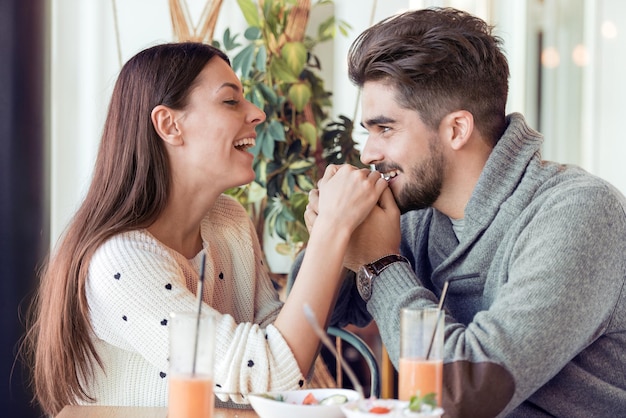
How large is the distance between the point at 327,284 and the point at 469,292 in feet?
1.14

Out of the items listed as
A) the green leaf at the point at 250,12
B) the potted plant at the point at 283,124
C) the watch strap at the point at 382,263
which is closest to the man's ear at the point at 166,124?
the watch strap at the point at 382,263

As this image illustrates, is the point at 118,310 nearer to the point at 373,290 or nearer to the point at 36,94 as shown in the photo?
the point at 373,290

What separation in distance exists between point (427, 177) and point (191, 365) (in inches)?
38.5

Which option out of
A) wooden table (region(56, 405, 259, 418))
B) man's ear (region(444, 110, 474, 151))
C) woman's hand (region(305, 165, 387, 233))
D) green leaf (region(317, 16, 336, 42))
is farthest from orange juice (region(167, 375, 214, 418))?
green leaf (region(317, 16, 336, 42))

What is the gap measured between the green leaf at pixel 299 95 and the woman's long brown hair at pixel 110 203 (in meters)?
1.42

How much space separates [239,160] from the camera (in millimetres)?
2258

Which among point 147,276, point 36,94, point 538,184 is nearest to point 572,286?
point 538,184

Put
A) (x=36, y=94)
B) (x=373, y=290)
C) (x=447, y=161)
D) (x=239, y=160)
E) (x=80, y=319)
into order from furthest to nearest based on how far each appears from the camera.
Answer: (x=36, y=94), (x=239, y=160), (x=447, y=161), (x=80, y=319), (x=373, y=290)

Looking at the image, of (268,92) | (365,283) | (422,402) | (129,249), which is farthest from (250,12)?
(422,402)

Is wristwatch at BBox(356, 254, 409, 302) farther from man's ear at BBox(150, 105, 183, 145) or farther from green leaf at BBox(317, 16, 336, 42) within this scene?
green leaf at BBox(317, 16, 336, 42)

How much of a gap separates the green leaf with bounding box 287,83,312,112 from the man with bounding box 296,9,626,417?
1.44m

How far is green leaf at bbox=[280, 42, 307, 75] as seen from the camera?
3684 mm

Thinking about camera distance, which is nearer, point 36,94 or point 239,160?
point 239,160

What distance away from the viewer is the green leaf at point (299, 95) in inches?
146
